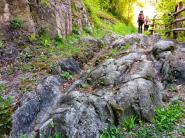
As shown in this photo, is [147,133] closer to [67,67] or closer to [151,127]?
[151,127]

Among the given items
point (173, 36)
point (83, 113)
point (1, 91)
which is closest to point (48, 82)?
point (1, 91)

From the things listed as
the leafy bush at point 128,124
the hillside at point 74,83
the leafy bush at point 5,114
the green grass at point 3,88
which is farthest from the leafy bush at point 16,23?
the leafy bush at point 128,124

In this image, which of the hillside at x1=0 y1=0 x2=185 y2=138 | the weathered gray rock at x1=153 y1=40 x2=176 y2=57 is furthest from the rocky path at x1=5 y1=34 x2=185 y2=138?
the weathered gray rock at x1=153 y1=40 x2=176 y2=57

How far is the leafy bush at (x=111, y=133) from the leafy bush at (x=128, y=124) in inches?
7.9

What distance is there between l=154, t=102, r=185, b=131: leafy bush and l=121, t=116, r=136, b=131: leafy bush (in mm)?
561

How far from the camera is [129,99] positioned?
7090 mm

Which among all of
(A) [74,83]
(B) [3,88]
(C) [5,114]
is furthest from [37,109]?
(A) [74,83]

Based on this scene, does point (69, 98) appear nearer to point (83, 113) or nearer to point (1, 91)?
point (83, 113)

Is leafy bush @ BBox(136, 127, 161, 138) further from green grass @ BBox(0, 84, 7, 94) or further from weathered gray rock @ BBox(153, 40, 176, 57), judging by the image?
weathered gray rock @ BBox(153, 40, 176, 57)

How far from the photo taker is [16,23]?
9789 millimetres

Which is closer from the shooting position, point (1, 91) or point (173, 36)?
point (1, 91)

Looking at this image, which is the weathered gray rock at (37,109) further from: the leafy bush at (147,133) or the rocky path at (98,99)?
the leafy bush at (147,133)

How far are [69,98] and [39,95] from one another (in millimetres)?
764

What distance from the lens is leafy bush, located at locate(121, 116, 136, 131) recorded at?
666 cm
